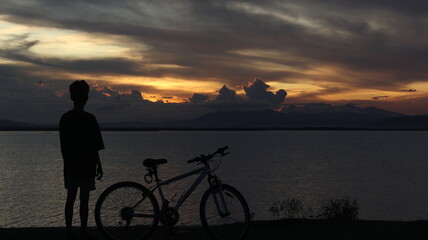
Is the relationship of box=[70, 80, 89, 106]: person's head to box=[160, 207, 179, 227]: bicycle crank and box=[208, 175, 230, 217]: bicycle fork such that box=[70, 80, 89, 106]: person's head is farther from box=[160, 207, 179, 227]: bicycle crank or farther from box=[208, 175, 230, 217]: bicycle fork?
box=[208, 175, 230, 217]: bicycle fork

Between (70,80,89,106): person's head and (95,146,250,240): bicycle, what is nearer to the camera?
(70,80,89,106): person's head

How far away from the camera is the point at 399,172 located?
76.2m

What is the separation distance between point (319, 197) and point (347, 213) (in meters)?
32.0

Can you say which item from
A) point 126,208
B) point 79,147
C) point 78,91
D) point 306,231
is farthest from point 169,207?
point 306,231

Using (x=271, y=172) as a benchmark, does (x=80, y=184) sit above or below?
above

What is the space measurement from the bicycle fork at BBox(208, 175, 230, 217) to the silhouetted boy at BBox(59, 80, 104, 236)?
1.87 m

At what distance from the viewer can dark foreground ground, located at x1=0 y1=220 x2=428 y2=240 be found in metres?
8.95

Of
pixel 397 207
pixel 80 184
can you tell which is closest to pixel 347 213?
pixel 80 184

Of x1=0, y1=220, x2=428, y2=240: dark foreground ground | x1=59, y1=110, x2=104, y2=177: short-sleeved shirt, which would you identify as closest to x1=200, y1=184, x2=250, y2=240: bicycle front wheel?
x1=0, y1=220, x2=428, y2=240: dark foreground ground

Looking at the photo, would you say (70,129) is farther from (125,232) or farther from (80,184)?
(125,232)

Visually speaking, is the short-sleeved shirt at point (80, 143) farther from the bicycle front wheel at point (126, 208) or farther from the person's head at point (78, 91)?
the bicycle front wheel at point (126, 208)

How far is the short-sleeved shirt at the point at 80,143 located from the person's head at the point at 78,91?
0.19 m

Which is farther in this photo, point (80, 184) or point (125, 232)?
point (125, 232)

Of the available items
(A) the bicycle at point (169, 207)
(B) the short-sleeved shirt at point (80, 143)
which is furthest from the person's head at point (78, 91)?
(A) the bicycle at point (169, 207)
